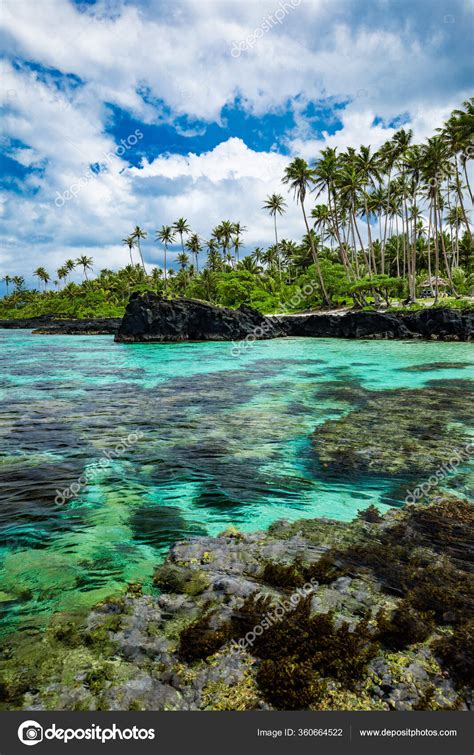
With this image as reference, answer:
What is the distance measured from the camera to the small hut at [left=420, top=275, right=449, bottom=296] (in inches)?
2467

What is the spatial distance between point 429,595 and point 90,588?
3345 millimetres

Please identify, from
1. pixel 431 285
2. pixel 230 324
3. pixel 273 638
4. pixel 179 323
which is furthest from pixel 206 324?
pixel 273 638

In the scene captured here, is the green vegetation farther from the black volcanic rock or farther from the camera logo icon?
the camera logo icon

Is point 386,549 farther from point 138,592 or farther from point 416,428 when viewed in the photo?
point 416,428

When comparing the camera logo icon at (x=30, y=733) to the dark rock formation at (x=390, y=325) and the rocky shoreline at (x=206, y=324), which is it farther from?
the rocky shoreline at (x=206, y=324)

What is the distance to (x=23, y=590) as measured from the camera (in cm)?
409

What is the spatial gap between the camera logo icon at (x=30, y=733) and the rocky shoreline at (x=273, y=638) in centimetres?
29

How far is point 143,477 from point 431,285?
66.8m

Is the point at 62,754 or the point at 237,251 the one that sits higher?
the point at 237,251

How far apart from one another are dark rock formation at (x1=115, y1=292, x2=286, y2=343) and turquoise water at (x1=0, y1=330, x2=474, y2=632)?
31566 millimetres

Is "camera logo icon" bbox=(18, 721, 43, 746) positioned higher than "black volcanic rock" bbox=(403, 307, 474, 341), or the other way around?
"black volcanic rock" bbox=(403, 307, 474, 341)

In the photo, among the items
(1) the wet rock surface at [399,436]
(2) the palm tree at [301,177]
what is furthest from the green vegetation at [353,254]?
(1) the wet rock surface at [399,436]

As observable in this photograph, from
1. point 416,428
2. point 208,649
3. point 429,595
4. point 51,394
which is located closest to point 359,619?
point 429,595

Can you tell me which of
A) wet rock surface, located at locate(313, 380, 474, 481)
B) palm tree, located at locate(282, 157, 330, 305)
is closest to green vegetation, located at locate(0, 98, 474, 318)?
palm tree, located at locate(282, 157, 330, 305)
